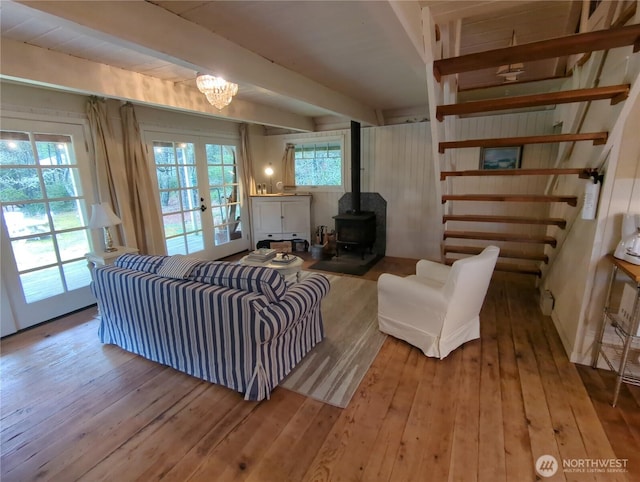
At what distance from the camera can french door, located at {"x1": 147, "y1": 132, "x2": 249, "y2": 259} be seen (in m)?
4.11

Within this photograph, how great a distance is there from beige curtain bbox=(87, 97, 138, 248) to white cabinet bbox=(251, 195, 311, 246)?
2112 millimetres

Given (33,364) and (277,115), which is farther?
(277,115)

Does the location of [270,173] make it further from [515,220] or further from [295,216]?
[515,220]

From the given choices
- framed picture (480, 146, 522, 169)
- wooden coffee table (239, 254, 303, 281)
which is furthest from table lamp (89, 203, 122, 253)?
framed picture (480, 146, 522, 169)

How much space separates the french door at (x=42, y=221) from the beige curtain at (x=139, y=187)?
0.43 metres

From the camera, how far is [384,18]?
4.63 feet

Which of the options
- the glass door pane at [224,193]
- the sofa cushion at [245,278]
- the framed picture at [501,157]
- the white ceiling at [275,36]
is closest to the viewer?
the white ceiling at [275,36]

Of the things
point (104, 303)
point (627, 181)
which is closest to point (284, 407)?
point (104, 303)

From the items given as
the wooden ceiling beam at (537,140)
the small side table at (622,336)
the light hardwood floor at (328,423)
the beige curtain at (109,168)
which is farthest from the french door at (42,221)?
the small side table at (622,336)

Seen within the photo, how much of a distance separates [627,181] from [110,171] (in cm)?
454

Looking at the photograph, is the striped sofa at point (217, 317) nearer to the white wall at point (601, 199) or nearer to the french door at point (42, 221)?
the french door at point (42, 221)

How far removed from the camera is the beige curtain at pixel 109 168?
10.5ft

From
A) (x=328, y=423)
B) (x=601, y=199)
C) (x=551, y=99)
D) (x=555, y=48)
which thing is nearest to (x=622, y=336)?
(x=601, y=199)

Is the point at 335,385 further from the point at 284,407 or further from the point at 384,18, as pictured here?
the point at 384,18
